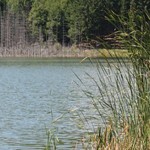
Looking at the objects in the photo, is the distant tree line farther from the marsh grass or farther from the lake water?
the marsh grass

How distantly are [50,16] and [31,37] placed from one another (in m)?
4.83

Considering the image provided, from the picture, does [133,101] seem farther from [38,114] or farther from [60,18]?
[60,18]

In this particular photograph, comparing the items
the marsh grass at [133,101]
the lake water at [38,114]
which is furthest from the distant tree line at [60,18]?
the marsh grass at [133,101]

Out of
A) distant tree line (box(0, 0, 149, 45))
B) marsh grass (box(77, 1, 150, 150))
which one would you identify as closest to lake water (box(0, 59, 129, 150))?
marsh grass (box(77, 1, 150, 150))

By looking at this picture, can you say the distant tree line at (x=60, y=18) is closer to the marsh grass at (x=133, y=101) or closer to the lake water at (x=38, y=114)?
the lake water at (x=38, y=114)

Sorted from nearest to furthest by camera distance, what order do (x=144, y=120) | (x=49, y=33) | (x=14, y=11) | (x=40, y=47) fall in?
(x=144, y=120)
(x=40, y=47)
(x=49, y=33)
(x=14, y=11)

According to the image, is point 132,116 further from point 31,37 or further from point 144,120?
point 31,37

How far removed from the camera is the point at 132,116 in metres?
9.00

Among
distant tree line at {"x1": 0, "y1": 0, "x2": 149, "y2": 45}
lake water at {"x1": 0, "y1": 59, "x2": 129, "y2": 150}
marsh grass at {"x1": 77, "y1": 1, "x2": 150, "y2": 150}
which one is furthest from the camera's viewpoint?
distant tree line at {"x1": 0, "y1": 0, "x2": 149, "y2": 45}

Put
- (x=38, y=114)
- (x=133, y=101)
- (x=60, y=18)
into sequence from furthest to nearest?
(x=60, y=18), (x=38, y=114), (x=133, y=101)

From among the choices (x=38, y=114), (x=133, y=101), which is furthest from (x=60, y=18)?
(x=133, y=101)

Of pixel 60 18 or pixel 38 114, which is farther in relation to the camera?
pixel 60 18

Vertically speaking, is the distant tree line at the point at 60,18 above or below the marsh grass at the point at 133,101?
below

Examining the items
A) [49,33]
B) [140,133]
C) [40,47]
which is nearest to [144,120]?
[140,133]
